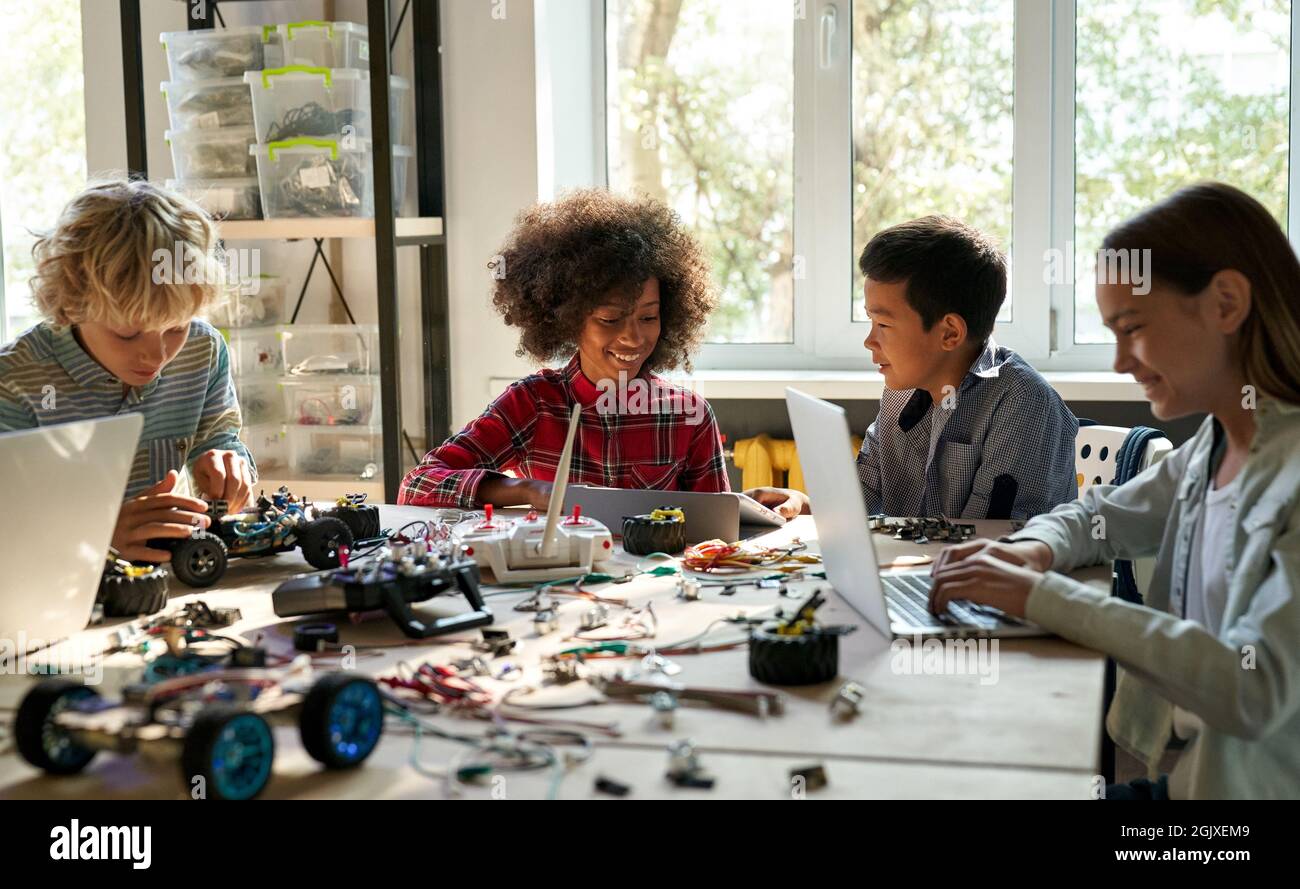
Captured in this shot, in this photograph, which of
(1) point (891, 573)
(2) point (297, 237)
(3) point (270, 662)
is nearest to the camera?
(3) point (270, 662)

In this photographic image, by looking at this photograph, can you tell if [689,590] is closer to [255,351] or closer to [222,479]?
[222,479]

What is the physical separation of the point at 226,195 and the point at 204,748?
2444mm

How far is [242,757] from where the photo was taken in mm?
895

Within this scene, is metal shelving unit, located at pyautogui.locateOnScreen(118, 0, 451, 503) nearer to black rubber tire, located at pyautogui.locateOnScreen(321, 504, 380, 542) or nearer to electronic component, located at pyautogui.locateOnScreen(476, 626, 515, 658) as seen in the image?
black rubber tire, located at pyautogui.locateOnScreen(321, 504, 380, 542)

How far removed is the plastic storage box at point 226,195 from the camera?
306cm

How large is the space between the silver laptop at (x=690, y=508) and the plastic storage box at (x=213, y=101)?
168 centimetres

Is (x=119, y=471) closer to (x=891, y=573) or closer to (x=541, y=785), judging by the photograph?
(x=541, y=785)

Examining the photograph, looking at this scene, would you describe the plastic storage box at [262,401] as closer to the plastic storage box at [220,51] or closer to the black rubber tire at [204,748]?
the plastic storage box at [220,51]

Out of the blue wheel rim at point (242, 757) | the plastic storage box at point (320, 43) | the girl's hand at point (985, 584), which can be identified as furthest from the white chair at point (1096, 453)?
the plastic storage box at point (320, 43)

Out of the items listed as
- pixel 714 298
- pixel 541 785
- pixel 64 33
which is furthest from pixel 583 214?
pixel 64 33

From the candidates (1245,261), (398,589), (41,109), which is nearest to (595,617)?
(398,589)

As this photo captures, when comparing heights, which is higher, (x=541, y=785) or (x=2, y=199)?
(x=2, y=199)
